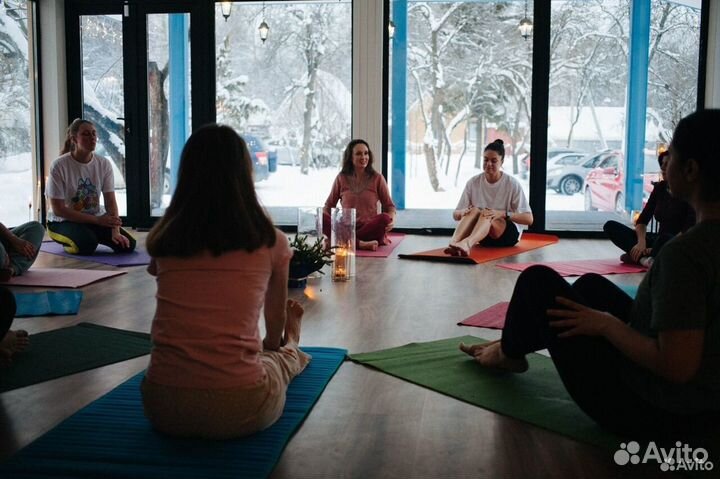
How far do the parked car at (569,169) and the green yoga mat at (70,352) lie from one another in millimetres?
5522

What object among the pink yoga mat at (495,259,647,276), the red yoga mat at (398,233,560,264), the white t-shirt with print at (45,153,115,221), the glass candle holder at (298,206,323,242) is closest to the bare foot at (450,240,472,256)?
the red yoga mat at (398,233,560,264)

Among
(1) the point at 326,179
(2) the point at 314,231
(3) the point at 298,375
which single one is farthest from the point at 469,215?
(3) the point at 298,375

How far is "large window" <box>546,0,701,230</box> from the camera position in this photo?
7.98 meters

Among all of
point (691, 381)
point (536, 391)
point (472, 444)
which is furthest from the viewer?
point (536, 391)

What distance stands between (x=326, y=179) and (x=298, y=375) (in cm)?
A: 585

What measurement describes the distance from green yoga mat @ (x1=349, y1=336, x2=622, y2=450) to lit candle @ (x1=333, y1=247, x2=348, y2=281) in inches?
67.0

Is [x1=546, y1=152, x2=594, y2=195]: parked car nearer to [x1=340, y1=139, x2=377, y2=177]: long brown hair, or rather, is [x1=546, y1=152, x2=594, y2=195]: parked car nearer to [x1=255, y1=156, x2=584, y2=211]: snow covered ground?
[x1=255, y1=156, x2=584, y2=211]: snow covered ground

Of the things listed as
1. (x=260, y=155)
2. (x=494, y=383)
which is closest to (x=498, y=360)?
(x=494, y=383)

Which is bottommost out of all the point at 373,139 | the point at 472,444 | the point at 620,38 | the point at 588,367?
the point at 472,444

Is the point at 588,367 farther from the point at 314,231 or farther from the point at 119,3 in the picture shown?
the point at 119,3

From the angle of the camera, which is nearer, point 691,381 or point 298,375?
point 691,381

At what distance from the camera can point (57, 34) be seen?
8414 millimetres

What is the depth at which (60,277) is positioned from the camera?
515 centimetres

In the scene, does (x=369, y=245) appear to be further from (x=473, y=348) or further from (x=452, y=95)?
(x=473, y=348)
